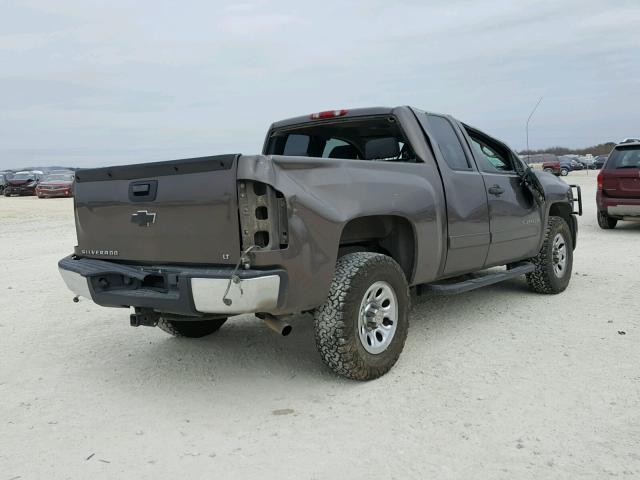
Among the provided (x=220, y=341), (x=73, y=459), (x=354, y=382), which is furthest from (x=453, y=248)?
(x=73, y=459)

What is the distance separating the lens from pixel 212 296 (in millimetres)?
3482

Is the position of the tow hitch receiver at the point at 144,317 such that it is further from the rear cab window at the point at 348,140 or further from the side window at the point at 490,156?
the side window at the point at 490,156

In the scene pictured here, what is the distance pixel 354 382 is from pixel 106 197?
2113mm

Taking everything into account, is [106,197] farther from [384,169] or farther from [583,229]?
[583,229]

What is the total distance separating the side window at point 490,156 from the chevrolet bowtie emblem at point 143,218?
303 cm

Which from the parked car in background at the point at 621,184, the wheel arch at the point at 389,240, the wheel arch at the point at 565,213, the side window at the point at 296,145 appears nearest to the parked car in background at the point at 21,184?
the parked car in background at the point at 621,184

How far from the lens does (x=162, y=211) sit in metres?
3.86

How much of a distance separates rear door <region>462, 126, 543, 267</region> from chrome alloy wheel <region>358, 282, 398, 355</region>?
1.57 m

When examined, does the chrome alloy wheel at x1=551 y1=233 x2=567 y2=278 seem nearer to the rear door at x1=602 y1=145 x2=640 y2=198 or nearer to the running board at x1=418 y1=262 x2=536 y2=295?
the running board at x1=418 y1=262 x2=536 y2=295

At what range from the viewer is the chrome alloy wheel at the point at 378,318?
4.07m

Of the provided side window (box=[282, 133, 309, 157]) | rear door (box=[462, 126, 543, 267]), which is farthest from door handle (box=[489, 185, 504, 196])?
side window (box=[282, 133, 309, 157])

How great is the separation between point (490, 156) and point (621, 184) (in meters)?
6.92

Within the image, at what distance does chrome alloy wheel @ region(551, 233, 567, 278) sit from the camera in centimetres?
663

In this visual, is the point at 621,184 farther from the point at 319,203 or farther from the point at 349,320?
the point at 319,203
